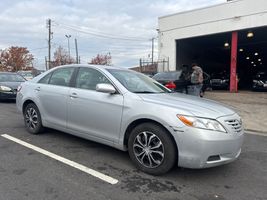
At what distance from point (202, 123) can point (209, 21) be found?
16.8 meters

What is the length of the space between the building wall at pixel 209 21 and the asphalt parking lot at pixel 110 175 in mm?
14214

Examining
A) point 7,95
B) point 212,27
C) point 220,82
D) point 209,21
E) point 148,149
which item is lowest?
point 148,149

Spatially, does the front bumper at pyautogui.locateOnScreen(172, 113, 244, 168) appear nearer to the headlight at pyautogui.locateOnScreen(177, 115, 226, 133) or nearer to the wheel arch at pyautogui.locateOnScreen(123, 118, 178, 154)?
the headlight at pyautogui.locateOnScreen(177, 115, 226, 133)

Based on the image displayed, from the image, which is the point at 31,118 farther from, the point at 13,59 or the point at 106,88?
the point at 13,59

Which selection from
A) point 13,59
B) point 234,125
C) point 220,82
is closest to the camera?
point 234,125

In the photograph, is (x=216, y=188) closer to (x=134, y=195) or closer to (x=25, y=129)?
(x=134, y=195)

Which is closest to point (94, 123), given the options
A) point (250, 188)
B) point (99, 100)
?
point (99, 100)

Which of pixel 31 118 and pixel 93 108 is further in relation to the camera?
pixel 31 118

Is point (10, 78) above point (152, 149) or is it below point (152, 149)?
above

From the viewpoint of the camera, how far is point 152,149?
4133mm

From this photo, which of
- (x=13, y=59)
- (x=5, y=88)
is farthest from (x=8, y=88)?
(x=13, y=59)

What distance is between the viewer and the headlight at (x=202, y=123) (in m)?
3.82

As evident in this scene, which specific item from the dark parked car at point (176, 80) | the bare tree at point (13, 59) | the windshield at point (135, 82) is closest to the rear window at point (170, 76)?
the dark parked car at point (176, 80)

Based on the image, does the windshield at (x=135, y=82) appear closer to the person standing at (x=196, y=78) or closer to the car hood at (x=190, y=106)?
the car hood at (x=190, y=106)
